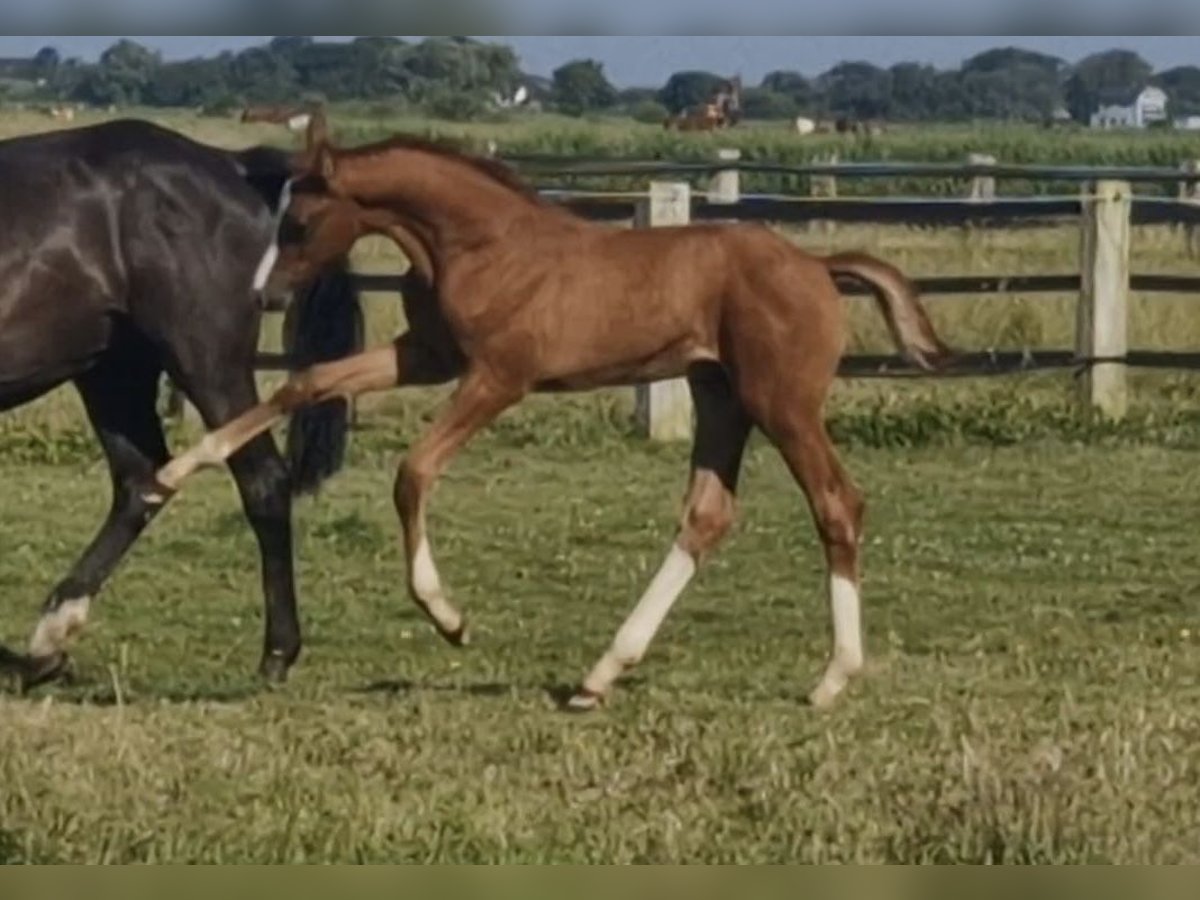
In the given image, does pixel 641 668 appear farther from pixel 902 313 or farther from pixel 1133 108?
pixel 1133 108

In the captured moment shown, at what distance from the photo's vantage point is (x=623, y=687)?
776 cm

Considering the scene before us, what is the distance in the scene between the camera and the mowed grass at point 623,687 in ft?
18.9

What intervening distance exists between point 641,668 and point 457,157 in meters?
1.76

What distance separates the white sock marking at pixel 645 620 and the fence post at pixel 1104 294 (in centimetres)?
800

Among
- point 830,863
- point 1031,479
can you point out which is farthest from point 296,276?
point 1031,479

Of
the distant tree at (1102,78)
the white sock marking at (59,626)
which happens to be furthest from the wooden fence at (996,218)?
the distant tree at (1102,78)

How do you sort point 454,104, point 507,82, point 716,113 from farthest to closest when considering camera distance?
1. point 716,113
2. point 454,104
3. point 507,82

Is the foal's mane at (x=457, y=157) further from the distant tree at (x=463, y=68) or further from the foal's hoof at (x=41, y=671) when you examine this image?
the foal's hoof at (x=41, y=671)

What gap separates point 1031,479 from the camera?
1315 centimetres

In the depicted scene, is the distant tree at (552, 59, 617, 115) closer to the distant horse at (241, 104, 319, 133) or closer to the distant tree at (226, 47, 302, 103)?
the distant tree at (226, 47, 302, 103)

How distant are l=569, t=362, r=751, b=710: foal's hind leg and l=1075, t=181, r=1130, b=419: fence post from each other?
793 cm

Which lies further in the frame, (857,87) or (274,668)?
(274,668)

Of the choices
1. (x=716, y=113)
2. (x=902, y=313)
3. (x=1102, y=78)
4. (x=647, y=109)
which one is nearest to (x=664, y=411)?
(x=716, y=113)

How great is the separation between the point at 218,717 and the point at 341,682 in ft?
2.77
